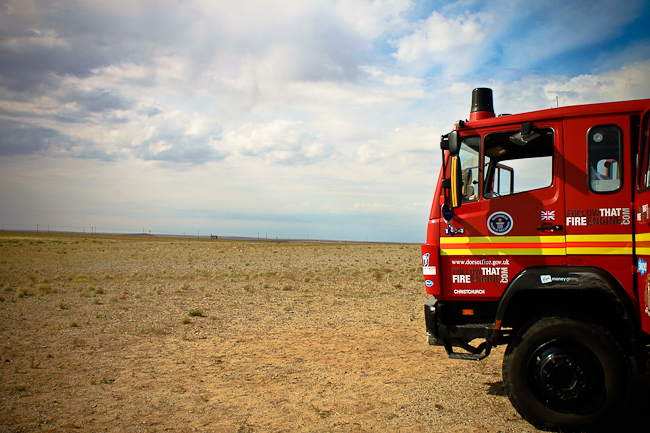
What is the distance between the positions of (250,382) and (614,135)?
231 inches

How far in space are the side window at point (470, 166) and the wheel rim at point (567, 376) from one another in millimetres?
1881

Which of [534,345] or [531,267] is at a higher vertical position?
[531,267]

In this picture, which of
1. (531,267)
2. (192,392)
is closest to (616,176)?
(531,267)

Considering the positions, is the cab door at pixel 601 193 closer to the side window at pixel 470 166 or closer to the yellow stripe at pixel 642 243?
the yellow stripe at pixel 642 243

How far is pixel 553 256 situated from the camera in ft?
15.9

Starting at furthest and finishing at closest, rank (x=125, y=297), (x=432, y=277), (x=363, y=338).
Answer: (x=125, y=297) → (x=363, y=338) → (x=432, y=277)

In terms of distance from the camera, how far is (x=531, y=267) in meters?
4.92

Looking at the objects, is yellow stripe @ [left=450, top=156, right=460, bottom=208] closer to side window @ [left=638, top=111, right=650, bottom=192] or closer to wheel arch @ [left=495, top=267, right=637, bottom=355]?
wheel arch @ [left=495, top=267, right=637, bottom=355]

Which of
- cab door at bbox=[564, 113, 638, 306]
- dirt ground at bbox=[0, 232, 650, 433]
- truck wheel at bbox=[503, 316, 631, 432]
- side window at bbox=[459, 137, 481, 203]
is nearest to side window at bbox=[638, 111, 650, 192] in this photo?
cab door at bbox=[564, 113, 638, 306]

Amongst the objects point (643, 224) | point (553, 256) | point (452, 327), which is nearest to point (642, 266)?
point (643, 224)

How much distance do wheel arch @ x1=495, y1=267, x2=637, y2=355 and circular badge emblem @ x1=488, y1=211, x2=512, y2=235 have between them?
522 mm

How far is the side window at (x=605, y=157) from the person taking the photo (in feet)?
15.4

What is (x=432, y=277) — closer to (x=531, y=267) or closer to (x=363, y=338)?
(x=531, y=267)

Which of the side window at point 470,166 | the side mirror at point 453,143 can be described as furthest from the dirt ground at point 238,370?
the side mirror at point 453,143
